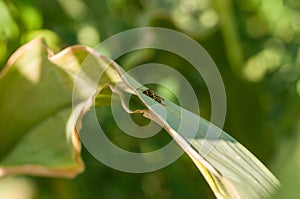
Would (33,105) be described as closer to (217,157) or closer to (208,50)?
(217,157)

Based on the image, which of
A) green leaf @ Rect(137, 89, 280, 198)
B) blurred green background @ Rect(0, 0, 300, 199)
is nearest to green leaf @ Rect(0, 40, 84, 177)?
green leaf @ Rect(137, 89, 280, 198)

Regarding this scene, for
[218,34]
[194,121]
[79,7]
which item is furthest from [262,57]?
[194,121]

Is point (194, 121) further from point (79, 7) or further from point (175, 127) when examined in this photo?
point (79, 7)

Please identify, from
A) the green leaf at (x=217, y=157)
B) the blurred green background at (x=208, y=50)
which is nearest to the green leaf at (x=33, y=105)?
the green leaf at (x=217, y=157)

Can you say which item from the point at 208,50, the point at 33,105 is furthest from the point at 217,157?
the point at 208,50

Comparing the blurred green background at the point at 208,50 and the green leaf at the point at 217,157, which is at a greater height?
the green leaf at the point at 217,157

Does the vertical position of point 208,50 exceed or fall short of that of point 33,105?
it falls short

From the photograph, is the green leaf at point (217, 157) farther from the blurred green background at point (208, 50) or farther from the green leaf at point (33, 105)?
the blurred green background at point (208, 50)

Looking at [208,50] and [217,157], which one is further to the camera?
[208,50]
